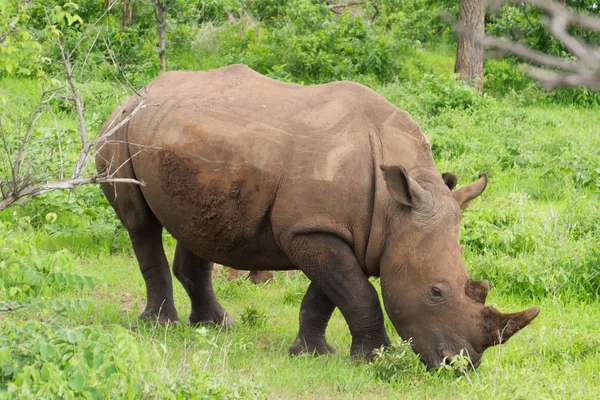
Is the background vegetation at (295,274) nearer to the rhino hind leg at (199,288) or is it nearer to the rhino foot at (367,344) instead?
the rhino foot at (367,344)

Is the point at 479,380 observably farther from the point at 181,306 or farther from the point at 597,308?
the point at 181,306

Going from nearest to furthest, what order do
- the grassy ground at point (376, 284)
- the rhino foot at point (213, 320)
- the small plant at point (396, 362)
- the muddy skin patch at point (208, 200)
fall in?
the grassy ground at point (376, 284) → the small plant at point (396, 362) → the muddy skin patch at point (208, 200) → the rhino foot at point (213, 320)

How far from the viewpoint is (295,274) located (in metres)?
8.78

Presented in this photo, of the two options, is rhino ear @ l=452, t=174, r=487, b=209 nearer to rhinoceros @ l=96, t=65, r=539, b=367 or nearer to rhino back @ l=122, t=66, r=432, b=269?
rhinoceros @ l=96, t=65, r=539, b=367

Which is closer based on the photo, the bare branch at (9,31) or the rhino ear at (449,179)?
the bare branch at (9,31)

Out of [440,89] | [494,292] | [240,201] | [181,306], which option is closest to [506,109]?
[440,89]

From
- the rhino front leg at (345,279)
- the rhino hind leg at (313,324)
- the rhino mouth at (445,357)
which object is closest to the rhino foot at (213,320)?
the rhino hind leg at (313,324)

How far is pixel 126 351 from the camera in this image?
3756 mm

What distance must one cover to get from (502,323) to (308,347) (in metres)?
1.40

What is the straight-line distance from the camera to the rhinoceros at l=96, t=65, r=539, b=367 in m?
6.01

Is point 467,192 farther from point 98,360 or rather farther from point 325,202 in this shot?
point 98,360

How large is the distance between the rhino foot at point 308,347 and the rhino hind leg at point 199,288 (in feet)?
3.21

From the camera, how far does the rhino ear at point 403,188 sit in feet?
19.6

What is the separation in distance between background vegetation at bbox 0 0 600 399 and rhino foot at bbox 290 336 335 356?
3.5 inches
